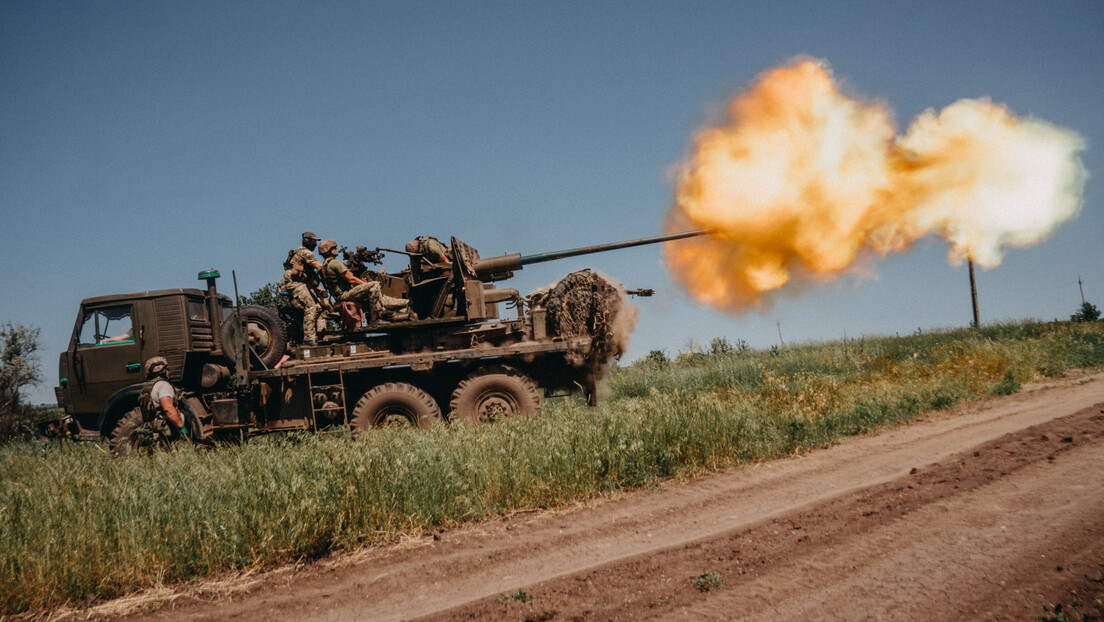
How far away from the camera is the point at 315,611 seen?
15.6 ft

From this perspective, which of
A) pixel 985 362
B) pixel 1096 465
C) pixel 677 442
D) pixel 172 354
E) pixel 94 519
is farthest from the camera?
pixel 985 362

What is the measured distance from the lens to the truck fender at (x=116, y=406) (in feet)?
35.8

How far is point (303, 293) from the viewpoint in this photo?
1183cm

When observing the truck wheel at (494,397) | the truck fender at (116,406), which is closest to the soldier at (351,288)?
the truck wheel at (494,397)

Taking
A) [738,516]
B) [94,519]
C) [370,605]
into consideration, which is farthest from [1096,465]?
[94,519]

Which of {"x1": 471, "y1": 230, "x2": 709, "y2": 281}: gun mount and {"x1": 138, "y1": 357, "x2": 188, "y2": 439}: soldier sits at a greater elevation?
{"x1": 471, "y1": 230, "x2": 709, "y2": 281}: gun mount

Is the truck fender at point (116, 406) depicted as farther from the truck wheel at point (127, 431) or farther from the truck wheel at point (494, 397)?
the truck wheel at point (494, 397)

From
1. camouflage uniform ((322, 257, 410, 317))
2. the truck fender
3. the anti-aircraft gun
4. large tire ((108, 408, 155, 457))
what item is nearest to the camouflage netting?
the anti-aircraft gun

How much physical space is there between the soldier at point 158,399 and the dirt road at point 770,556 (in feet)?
17.2

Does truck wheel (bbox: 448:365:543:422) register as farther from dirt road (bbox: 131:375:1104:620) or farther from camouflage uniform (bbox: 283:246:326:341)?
dirt road (bbox: 131:375:1104:620)

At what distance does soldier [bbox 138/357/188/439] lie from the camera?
954 cm

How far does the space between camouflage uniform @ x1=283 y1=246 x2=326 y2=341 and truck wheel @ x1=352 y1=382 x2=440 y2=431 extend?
67.3 inches

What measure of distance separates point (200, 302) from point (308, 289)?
2.05 metres

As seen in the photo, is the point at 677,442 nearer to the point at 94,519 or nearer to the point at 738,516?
the point at 738,516
